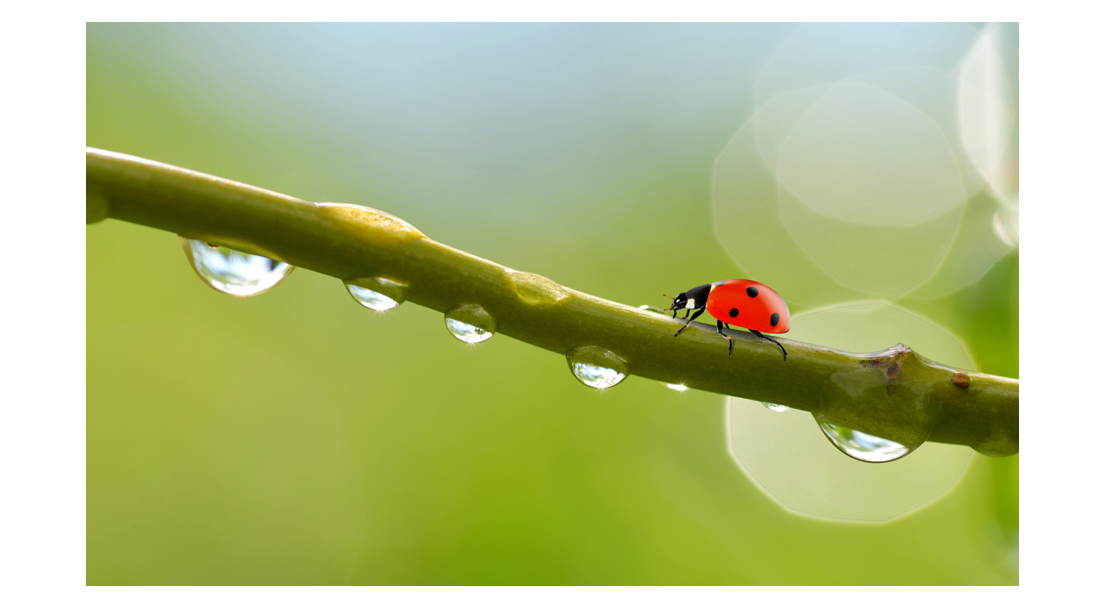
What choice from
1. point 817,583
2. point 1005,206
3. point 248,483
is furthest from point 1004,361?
point 248,483

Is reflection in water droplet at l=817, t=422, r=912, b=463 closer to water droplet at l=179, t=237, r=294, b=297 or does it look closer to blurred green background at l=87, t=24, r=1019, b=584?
water droplet at l=179, t=237, r=294, b=297

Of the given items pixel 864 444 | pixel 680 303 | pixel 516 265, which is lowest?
pixel 864 444

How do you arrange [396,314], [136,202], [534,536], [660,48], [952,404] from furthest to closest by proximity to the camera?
1. [660,48]
2. [396,314]
3. [534,536]
4. [952,404]
5. [136,202]

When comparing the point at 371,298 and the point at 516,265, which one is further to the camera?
the point at 516,265

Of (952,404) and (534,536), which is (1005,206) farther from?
(534,536)

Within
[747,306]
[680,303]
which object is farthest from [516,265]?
[747,306]

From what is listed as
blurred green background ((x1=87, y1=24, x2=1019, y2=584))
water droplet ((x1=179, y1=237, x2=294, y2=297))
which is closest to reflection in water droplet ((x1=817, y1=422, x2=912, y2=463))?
water droplet ((x1=179, y1=237, x2=294, y2=297))

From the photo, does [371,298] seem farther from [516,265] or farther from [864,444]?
[516,265]
